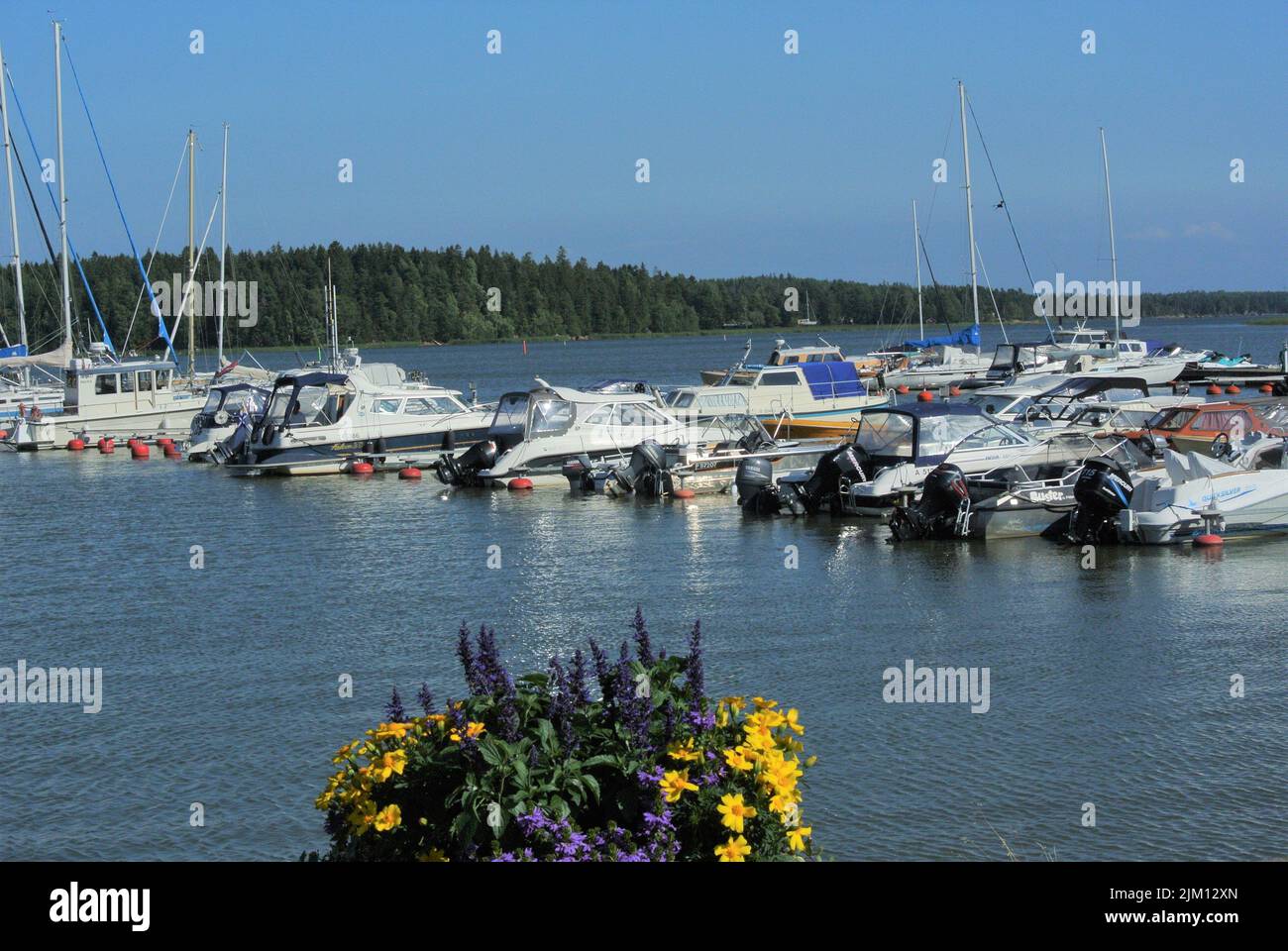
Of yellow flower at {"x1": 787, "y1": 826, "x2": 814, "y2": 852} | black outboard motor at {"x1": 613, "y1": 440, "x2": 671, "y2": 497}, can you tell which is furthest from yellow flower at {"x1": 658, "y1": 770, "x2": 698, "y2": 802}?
black outboard motor at {"x1": 613, "y1": 440, "x2": 671, "y2": 497}

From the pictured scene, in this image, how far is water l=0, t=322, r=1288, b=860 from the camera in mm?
11117

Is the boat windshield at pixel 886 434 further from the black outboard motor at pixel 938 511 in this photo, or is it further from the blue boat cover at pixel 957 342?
the blue boat cover at pixel 957 342

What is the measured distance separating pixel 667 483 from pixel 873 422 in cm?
557

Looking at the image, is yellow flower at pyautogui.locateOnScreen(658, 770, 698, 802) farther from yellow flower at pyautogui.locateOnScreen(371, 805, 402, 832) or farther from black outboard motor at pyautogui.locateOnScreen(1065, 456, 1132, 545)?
black outboard motor at pyautogui.locateOnScreen(1065, 456, 1132, 545)

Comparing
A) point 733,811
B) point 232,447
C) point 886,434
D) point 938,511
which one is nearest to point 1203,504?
point 938,511

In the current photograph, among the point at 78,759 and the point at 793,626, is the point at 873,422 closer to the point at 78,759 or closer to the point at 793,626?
the point at 793,626

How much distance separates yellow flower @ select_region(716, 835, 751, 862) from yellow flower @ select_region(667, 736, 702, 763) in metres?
0.37

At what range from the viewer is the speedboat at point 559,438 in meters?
35.4

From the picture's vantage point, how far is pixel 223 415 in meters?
47.6

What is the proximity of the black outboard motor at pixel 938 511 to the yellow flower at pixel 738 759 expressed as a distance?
19554mm

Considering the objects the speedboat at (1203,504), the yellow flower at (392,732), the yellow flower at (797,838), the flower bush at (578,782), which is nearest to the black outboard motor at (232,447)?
the speedboat at (1203,504)

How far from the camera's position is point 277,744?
13.4 metres
